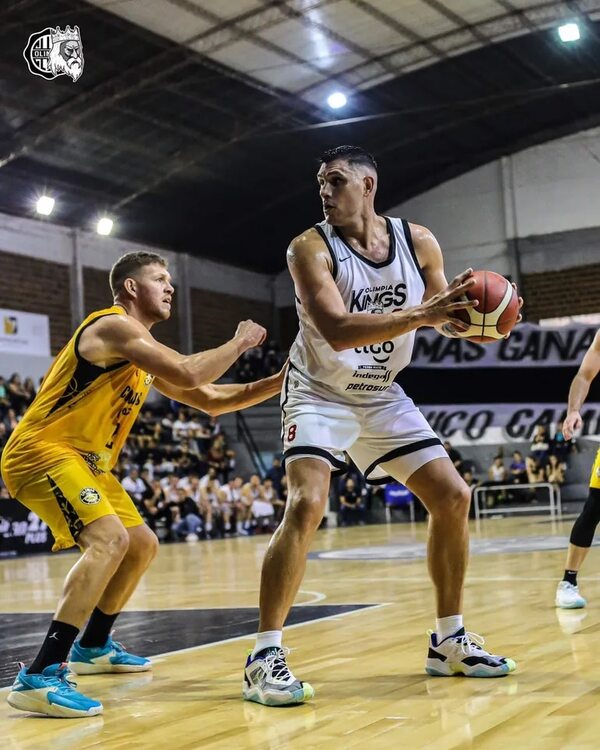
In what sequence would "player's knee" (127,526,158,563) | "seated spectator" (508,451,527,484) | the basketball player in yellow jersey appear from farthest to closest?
"seated spectator" (508,451,527,484)
"player's knee" (127,526,158,563)
the basketball player in yellow jersey

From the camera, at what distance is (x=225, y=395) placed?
4.92 m

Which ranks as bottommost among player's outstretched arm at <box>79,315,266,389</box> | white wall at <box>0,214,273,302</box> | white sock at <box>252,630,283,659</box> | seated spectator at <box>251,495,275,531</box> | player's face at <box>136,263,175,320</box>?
white sock at <box>252,630,283,659</box>

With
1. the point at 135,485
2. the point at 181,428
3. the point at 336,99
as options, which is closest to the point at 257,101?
the point at 336,99

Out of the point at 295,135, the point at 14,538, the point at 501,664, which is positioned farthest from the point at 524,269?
the point at 501,664

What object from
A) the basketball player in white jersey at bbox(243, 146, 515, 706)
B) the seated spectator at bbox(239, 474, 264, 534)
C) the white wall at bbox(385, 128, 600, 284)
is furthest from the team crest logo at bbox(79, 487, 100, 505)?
the white wall at bbox(385, 128, 600, 284)

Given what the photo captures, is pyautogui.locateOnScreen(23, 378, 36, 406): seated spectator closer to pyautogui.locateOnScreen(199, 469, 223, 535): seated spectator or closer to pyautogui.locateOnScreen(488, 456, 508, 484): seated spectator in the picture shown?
pyautogui.locateOnScreen(199, 469, 223, 535): seated spectator

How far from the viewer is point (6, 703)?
170 inches

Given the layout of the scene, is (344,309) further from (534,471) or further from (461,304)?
(534,471)

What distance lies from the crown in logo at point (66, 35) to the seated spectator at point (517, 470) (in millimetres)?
11713

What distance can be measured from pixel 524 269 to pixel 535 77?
5565 millimetres

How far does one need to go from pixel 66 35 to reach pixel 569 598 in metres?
13.7

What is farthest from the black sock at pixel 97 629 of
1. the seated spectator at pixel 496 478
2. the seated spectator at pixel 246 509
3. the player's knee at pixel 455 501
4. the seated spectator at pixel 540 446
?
the seated spectator at pixel 540 446

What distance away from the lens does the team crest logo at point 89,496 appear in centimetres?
430

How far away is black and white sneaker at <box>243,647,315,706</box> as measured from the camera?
3.88 m
